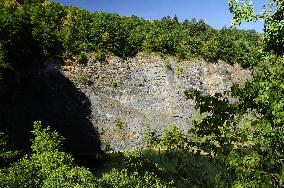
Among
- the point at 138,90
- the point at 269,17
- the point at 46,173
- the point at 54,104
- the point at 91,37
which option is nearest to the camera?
the point at 269,17

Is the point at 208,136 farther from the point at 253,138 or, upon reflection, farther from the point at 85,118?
the point at 85,118

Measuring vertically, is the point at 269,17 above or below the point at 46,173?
above

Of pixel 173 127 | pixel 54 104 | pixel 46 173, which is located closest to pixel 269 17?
pixel 173 127

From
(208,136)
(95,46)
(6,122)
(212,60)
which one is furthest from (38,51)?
(208,136)

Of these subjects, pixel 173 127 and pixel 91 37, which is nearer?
pixel 173 127

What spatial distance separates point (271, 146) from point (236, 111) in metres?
1.24

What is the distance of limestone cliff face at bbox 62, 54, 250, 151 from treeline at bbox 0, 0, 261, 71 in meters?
2.84

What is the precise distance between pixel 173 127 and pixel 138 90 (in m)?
65.1

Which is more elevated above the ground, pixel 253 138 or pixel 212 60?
pixel 212 60

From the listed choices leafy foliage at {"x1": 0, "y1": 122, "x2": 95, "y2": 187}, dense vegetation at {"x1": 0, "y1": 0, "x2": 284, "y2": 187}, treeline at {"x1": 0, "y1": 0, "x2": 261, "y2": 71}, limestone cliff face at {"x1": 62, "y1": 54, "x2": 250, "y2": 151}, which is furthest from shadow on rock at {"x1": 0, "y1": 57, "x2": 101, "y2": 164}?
leafy foliage at {"x1": 0, "y1": 122, "x2": 95, "y2": 187}

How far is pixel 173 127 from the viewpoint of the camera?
54.3 ft

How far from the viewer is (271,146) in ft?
29.3

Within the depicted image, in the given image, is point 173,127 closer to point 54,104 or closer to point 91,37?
point 54,104

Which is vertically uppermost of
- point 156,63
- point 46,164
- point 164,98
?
point 156,63
